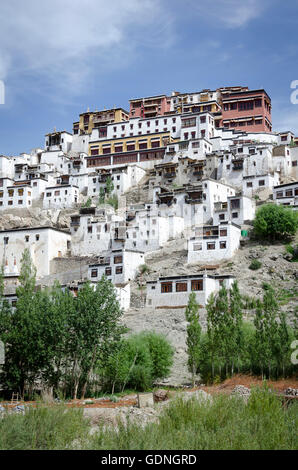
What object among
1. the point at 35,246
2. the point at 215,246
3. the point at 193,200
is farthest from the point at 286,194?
the point at 35,246

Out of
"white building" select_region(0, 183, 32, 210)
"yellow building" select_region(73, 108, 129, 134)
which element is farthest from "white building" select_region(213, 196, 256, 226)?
"yellow building" select_region(73, 108, 129, 134)

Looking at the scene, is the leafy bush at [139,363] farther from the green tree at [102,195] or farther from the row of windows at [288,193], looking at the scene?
the green tree at [102,195]

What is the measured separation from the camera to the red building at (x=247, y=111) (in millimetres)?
73312

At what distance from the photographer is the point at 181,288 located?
43250 mm

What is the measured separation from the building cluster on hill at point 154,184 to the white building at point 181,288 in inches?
3.2

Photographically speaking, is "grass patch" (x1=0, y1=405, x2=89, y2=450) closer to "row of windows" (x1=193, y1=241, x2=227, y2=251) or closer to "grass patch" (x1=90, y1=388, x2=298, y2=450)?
"grass patch" (x1=90, y1=388, x2=298, y2=450)

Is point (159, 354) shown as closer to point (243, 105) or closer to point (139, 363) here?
point (139, 363)

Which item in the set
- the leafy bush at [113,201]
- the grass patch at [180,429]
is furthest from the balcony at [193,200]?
the grass patch at [180,429]

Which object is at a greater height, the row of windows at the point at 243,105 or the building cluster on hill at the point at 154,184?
the row of windows at the point at 243,105

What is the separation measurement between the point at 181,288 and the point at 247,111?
128 feet

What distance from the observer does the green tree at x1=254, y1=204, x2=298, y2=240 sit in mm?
49122

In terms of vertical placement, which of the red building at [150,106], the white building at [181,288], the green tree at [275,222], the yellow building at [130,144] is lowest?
the white building at [181,288]

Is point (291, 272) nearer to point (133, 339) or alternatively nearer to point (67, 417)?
point (133, 339)
